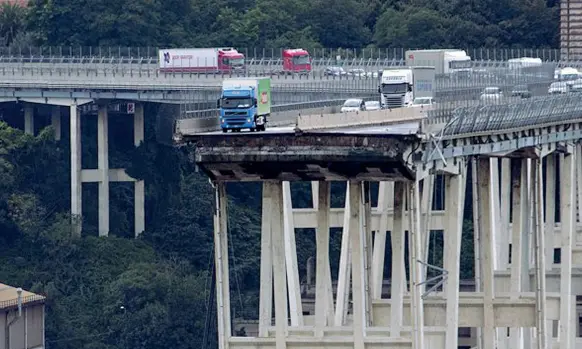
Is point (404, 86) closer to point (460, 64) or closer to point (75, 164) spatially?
point (460, 64)

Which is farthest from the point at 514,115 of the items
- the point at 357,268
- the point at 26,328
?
the point at 26,328

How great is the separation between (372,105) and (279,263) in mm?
16951

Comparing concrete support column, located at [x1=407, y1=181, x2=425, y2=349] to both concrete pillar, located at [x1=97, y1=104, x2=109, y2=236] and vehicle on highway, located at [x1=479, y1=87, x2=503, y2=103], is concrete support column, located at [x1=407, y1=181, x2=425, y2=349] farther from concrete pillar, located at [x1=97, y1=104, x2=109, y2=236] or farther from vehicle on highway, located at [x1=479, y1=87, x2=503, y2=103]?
concrete pillar, located at [x1=97, y1=104, x2=109, y2=236]

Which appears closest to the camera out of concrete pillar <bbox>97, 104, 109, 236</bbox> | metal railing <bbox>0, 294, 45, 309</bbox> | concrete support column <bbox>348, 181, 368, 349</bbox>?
concrete support column <bbox>348, 181, 368, 349</bbox>

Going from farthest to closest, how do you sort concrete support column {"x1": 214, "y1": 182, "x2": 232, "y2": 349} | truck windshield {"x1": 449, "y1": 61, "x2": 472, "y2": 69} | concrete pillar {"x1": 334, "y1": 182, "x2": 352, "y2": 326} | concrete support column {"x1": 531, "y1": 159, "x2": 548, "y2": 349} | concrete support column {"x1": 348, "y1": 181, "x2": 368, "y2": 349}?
truck windshield {"x1": 449, "y1": 61, "x2": 472, "y2": 69}, concrete pillar {"x1": 334, "y1": 182, "x2": 352, "y2": 326}, concrete support column {"x1": 531, "y1": 159, "x2": 548, "y2": 349}, concrete support column {"x1": 214, "y1": 182, "x2": 232, "y2": 349}, concrete support column {"x1": 348, "y1": 181, "x2": 368, "y2": 349}

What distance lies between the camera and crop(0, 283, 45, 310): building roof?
136375mm

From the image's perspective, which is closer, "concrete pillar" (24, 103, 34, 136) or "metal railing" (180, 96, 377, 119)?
"metal railing" (180, 96, 377, 119)

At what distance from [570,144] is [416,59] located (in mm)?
29110

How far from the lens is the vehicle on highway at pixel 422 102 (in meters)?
98.5

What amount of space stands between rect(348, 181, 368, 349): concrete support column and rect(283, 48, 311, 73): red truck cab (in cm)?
6303

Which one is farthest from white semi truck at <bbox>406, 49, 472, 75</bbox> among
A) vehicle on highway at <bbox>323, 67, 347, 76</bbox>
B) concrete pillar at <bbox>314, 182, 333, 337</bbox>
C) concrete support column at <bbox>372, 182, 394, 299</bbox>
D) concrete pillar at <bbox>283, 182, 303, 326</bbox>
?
concrete pillar at <bbox>314, 182, 333, 337</bbox>

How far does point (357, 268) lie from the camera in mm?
90375

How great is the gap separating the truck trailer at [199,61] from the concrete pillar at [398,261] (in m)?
65.5

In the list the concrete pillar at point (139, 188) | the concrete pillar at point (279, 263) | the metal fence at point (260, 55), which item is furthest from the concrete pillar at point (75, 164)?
the concrete pillar at point (279, 263)
